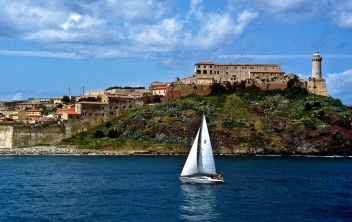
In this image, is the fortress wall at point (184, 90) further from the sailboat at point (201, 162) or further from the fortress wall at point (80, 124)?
the sailboat at point (201, 162)

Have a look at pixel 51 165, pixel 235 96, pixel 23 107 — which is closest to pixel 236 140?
pixel 235 96

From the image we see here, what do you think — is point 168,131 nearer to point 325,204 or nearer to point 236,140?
point 236,140

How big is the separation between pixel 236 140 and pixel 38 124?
3821 centimetres

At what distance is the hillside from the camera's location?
319ft

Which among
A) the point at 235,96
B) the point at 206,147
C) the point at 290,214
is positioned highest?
the point at 235,96

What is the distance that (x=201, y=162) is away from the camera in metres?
53.5

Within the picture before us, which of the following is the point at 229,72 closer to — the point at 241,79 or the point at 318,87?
the point at 241,79

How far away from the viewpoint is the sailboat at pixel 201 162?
174ft

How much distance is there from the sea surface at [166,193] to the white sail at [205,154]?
175 cm

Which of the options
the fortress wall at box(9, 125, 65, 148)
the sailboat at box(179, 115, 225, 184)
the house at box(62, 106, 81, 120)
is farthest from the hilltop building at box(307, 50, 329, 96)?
the sailboat at box(179, 115, 225, 184)

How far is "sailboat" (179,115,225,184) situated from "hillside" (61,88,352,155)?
134 feet

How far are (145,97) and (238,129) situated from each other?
2963cm

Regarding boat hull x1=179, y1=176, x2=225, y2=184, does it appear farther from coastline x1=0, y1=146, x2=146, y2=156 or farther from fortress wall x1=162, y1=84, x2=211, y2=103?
fortress wall x1=162, y1=84, x2=211, y2=103

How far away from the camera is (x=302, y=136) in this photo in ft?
321
